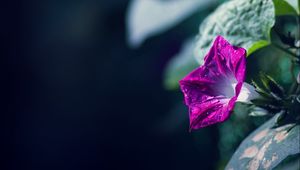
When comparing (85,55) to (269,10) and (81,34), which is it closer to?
(81,34)

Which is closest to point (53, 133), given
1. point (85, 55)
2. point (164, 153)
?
point (85, 55)

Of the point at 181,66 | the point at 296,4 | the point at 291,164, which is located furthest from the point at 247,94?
the point at 181,66

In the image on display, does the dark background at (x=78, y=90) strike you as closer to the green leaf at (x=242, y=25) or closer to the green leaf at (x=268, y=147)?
the green leaf at (x=242, y=25)

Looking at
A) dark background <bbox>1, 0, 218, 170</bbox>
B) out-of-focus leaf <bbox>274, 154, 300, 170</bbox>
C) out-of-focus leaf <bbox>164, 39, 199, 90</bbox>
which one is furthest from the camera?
dark background <bbox>1, 0, 218, 170</bbox>

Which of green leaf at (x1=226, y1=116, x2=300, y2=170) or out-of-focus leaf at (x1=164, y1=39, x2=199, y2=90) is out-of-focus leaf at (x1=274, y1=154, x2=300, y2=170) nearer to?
green leaf at (x1=226, y1=116, x2=300, y2=170)

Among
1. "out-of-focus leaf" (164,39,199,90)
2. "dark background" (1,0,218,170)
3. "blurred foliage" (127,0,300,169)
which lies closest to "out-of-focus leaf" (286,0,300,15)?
"blurred foliage" (127,0,300,169)

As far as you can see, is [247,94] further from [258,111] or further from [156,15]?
[156,15]
